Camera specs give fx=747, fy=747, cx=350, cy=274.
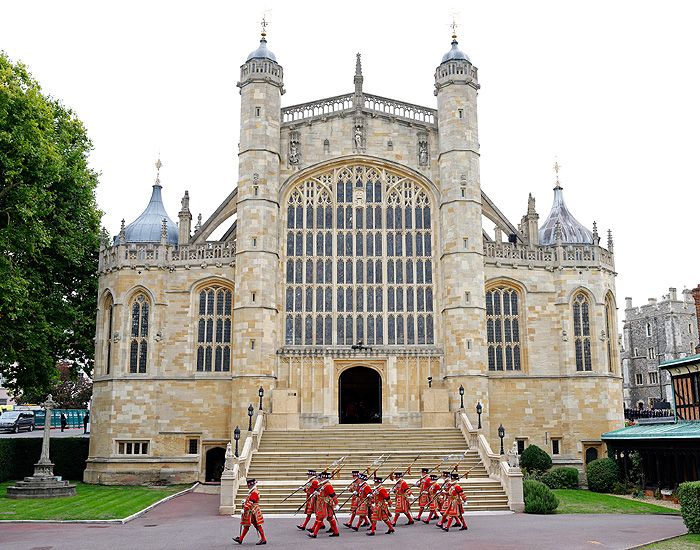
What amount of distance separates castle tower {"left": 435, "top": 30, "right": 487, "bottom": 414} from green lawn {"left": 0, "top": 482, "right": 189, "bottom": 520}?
13.7 meters

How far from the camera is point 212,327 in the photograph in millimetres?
35688

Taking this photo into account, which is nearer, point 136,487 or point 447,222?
point 136,487

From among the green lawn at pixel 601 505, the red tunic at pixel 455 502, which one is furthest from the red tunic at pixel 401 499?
the green lawn at pixel 601 505

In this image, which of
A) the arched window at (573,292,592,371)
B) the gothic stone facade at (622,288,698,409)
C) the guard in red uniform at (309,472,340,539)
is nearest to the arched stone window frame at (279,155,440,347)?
the arched window at (573,292,592,371)

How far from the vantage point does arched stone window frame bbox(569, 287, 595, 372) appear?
36.0m

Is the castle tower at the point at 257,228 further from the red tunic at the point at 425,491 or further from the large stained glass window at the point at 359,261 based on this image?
the red tunic at the point at 425,491

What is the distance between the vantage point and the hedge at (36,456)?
34181mm

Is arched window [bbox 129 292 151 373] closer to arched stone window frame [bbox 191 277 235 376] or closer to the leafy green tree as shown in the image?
arched stone window frame [bbox 191 277 235 376]

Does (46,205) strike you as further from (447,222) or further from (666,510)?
(666,510)

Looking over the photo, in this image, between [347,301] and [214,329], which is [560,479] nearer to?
[347,301]

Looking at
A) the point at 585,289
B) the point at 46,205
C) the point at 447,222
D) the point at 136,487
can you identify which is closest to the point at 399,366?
the point at 447,222

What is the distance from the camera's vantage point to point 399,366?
3475 cm

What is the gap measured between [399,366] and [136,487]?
1292 cm

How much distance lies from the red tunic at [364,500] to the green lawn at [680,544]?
702 centimetres
